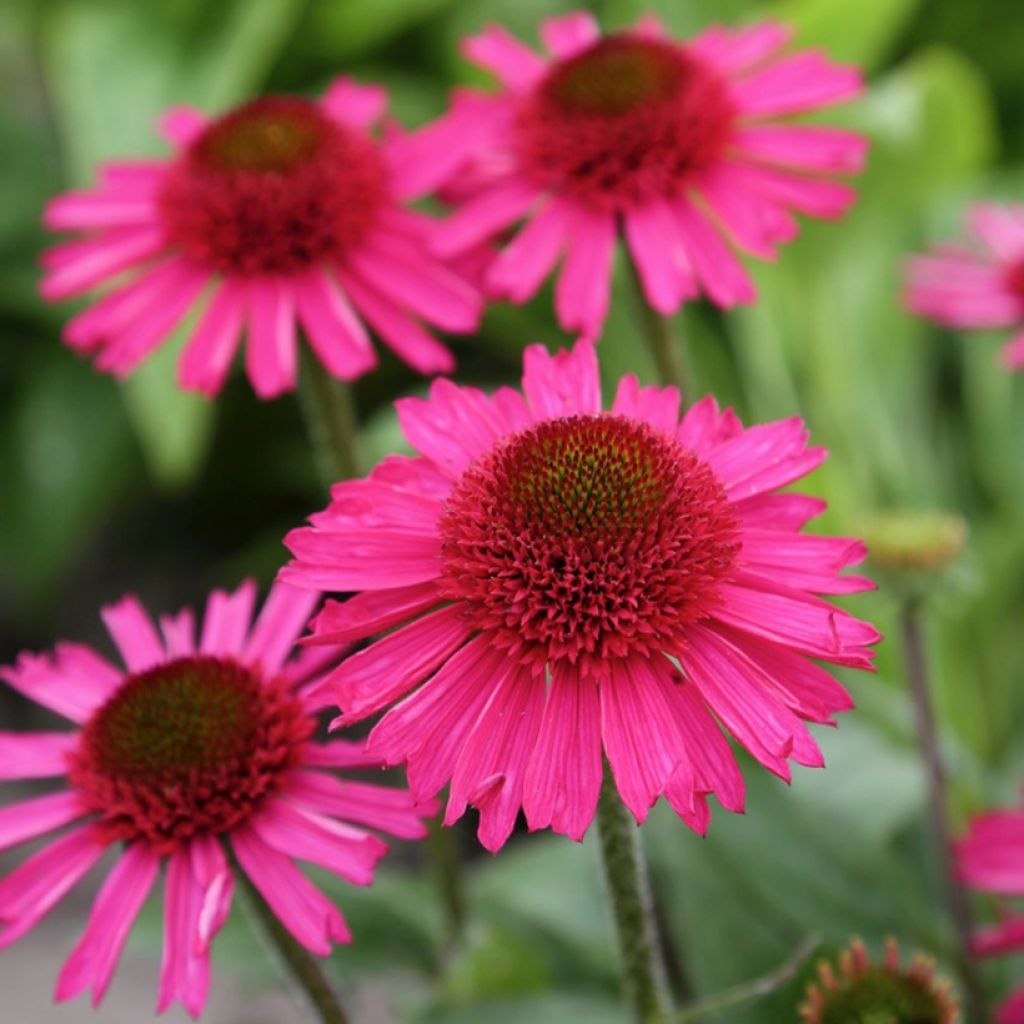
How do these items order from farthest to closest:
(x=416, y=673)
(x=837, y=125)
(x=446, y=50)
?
(x=446, y=50) → (x=837, y=125) → (x=416, y=673)

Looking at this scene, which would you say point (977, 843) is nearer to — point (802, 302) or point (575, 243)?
point (575, 243)

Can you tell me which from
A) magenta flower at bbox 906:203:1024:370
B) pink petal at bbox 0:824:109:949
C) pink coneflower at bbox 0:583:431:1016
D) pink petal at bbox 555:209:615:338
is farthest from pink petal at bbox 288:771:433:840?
magenta flower at bbox 906:203:1024:370

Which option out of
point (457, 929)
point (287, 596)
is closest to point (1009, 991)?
point (457, 929)

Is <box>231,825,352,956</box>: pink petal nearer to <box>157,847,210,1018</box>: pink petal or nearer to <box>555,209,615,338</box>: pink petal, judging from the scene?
<box>157,847,210,1018</box>: pink petal

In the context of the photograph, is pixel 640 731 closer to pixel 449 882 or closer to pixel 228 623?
pixel 228 623

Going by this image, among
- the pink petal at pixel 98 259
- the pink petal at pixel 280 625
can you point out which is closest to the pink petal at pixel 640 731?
the pink petal at pixel 280 625

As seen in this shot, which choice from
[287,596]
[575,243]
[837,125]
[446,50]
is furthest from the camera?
[446,50]
